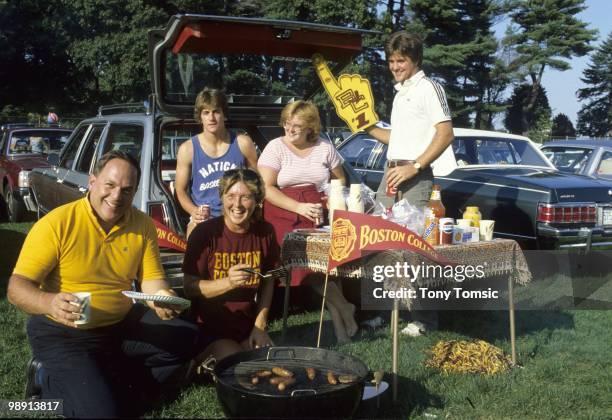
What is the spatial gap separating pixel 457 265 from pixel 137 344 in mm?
1874

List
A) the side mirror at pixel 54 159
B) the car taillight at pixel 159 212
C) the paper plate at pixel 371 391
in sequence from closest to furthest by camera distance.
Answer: the paper plate at pixel 371 391, the car taillight at pixel 159 212, the side mirror at pixel 54 159

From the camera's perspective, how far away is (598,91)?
230 feet

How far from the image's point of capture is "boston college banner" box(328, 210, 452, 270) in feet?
11.5

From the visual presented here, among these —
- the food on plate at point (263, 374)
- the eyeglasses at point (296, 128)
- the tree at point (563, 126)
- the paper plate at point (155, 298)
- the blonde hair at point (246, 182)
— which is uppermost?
the tree at point (563, 126)

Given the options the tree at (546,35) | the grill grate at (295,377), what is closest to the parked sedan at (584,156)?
the grill grate at (295,377)

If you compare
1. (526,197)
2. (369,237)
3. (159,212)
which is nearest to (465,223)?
(369,237)

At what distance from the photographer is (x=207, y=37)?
15.2 feet

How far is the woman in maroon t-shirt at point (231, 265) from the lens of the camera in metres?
3.69

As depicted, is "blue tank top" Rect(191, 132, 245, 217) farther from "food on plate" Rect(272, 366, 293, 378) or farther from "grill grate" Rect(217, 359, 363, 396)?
"food on plate" Rect(272, 366, 293, 378)

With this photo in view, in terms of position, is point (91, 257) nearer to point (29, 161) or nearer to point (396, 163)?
point (396, 163)

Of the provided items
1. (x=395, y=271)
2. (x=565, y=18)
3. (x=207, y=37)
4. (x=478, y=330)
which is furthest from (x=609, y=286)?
(x=565, y=18)

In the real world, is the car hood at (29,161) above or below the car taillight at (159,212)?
above

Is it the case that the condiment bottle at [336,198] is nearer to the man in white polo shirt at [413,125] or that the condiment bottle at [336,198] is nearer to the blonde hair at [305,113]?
the man in white polo shirt at [413,125]

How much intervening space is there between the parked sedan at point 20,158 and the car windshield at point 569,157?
7702mm
